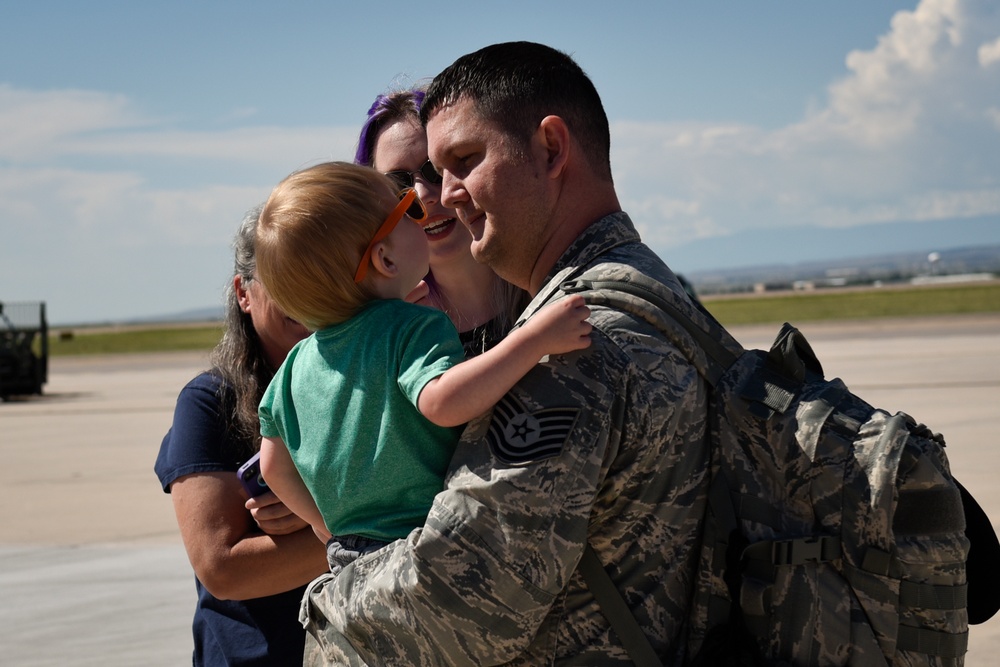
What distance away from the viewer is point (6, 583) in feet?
29.5

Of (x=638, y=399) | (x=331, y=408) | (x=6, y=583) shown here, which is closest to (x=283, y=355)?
(x=331, y=408)

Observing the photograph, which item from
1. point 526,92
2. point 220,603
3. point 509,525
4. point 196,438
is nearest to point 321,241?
point 526,92

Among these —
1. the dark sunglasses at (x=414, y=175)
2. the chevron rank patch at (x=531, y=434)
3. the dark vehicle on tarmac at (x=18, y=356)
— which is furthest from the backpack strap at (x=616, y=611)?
the dark vehicle on tarmac at (x=18, y=356)

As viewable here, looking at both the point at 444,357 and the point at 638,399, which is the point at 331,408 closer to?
the point at 444,357

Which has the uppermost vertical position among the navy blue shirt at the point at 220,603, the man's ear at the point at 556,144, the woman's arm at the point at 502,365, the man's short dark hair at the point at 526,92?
the man's short dark hair at the point at 526,92

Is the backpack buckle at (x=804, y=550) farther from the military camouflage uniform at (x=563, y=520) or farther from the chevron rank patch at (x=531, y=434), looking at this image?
the chevron rank patch at (x=531, y=434)

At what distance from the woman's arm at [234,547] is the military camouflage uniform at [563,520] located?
2.86 ft

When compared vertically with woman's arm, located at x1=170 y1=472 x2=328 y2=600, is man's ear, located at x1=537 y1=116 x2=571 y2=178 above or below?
above

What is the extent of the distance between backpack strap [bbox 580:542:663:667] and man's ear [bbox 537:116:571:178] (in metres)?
0.78

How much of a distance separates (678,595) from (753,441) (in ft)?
1.04

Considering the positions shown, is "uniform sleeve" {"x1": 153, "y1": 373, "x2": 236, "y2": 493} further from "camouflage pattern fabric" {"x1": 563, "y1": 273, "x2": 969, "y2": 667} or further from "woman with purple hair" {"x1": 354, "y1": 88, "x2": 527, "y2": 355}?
"camouflage pattern fabric" {"x1": 563, "y1": 273, "x2": 969, "y2": 667}

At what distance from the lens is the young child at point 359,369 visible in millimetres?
2086

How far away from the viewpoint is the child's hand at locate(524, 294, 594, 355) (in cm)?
184

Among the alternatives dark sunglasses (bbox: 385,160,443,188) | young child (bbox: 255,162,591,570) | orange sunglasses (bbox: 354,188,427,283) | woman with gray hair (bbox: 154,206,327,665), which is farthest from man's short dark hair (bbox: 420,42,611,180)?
dark sunglasses (bbox: 385,160,443,188)
